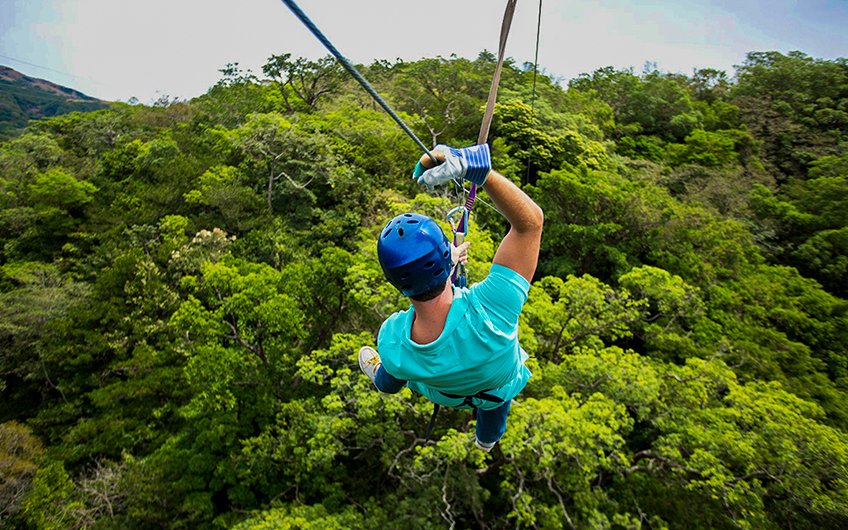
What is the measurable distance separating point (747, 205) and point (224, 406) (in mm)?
18408

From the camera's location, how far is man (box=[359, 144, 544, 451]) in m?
1.30

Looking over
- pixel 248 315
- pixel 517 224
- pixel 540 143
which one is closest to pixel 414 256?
pixel 517 224

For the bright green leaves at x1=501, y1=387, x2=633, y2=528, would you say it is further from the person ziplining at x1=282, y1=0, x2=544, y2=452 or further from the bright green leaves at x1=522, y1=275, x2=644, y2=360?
the person ziplining at x1=282, y1=0, x2=544, y2=452

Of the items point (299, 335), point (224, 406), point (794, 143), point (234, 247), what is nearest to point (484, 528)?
point (299, 335)

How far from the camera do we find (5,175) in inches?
746

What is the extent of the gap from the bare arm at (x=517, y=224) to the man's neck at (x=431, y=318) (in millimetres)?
230

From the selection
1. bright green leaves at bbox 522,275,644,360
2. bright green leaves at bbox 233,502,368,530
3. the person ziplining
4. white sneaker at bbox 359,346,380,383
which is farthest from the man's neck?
bright green leaves at bbox 522,275,644,360

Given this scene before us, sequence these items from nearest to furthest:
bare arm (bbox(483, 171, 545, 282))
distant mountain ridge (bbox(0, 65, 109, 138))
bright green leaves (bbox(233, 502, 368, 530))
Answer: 1. bare arm (bbox(483, 171, 545, 282))
2. bright green leaves (bbox(233, 502, 368, 530))
3. distant mountain ridge (bbox(0, 65, 109, 138))

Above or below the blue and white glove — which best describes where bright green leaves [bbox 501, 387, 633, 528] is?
below

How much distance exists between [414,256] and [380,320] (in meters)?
7.86

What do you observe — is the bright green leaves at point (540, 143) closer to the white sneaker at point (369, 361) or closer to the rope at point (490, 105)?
the white sneaker at point (369, 361)

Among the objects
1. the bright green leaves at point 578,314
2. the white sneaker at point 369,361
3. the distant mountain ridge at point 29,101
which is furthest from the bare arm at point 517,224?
the distant mountain ridge at point 29,101

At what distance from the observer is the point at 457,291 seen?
152 centimetres

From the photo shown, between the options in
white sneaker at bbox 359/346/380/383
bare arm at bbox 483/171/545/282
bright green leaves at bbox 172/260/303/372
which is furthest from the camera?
bright green leaves at bbox 172/260/303/372
